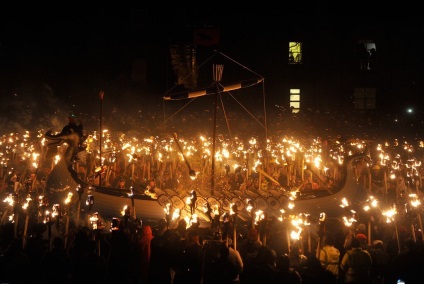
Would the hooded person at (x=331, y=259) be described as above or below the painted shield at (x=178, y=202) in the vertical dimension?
below

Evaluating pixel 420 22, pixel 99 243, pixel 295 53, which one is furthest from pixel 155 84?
pixel 99 243

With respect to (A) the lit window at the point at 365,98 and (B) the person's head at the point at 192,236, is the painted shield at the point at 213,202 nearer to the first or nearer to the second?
(B) the person's head at the point at 192,236

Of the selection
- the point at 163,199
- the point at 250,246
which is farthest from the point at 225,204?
the point at 250,246

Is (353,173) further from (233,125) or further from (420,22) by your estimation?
(420,22)

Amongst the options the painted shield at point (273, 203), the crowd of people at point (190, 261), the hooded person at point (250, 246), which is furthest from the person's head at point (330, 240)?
the painted shield at point (273, 203)

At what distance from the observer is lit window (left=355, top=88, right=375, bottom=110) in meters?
29.3

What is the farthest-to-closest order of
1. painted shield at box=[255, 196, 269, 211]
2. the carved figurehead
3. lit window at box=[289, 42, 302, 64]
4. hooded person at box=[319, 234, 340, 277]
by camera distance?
1. lit window at box=[289, 42, 302, 64]
2. the carved figurehead
3. painted shield at box=[255, 196, 269, 211]
4. hooded person at box=[319, 234, 340, 277]

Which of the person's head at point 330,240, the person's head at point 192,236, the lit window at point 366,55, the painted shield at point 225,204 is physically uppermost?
the lit window at point 366,55

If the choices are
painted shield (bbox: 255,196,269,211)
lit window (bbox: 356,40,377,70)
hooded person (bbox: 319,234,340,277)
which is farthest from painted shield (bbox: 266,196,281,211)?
lit window (bbox: 356,40,377,70)

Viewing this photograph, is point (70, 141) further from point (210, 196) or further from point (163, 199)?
point (210, 196)

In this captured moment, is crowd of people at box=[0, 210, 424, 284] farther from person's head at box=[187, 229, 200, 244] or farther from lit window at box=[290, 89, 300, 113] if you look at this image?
lit window at box=[290, 89, 300, 113]

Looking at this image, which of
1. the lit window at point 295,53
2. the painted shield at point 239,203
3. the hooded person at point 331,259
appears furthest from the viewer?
the lit window at point 295,53

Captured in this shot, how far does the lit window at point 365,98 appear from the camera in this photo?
96.2 feet

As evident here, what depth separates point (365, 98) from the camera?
96.3ft
